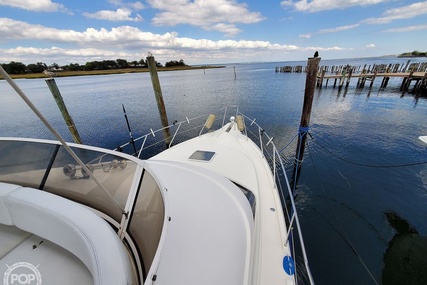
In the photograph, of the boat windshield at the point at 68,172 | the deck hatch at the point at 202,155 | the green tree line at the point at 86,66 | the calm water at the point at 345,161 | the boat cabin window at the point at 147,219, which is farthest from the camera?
the green tree line at the point at 86,66

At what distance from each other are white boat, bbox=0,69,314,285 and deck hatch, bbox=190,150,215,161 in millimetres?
1779

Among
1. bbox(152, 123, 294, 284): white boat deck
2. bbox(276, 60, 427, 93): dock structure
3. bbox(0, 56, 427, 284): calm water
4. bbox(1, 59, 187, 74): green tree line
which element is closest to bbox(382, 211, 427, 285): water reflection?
bbox(0, 56, 427, 284): calm water

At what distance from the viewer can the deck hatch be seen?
480 centimetres

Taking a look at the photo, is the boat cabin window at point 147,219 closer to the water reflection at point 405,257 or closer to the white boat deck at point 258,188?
the white boat deck at point 258,188

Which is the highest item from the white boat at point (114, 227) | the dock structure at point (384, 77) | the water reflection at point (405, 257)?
the white boat at point (114, 227)

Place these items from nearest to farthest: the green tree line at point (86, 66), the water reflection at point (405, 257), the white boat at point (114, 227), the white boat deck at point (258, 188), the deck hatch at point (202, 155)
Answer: the white boat at point (114, 227) < the white boat deck at point (258, 188) < the water reflection at point (405, 257) < the deck hatch at point (202, 155) < the green tree line at point (86, 66)

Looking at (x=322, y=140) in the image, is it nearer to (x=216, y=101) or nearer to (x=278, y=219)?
(x=278, y=219)

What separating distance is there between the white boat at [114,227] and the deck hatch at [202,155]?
178 cm

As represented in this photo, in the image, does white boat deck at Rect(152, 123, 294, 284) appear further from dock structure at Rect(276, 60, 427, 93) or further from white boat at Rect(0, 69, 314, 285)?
dock structure at Rect(276, 60, 427, 93)

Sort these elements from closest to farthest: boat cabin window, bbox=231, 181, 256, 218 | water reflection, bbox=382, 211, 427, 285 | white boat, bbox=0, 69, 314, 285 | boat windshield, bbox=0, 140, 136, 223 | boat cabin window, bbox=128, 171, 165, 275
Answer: white boat, bbox=0, 69, 314, 285, boat cabin window, bbox=128, 171, 165, 275, boat windshield, bbox=0, 140, 136, 223, boat cabin window, bbox=231, 181, 256, 218, water reflection, bbox=382, 211, 427, 285

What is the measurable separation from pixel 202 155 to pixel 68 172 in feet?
10.5

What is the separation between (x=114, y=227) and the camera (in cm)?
192

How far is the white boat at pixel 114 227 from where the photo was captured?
63.5 inches

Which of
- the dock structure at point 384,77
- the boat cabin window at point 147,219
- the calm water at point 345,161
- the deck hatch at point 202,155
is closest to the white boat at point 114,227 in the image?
the boat cabin window at point 147,219
